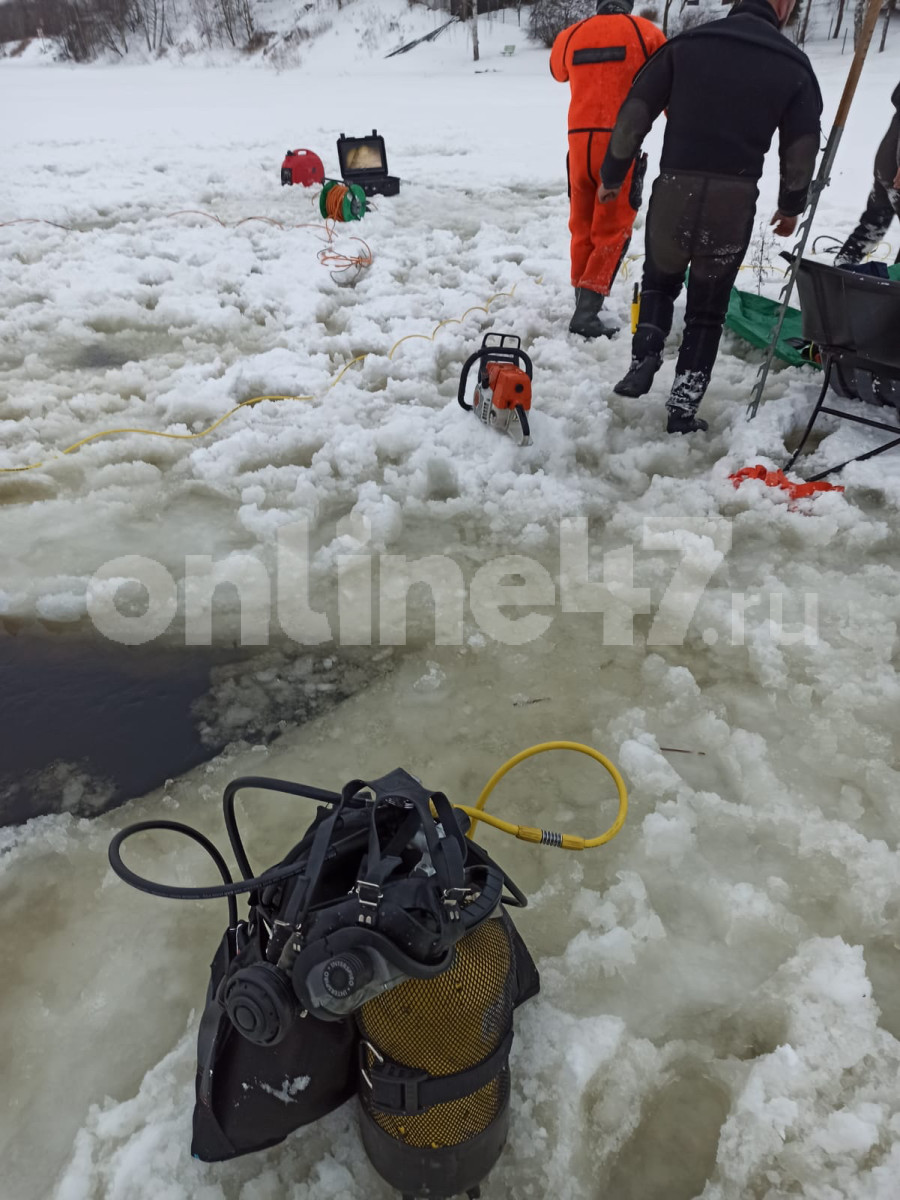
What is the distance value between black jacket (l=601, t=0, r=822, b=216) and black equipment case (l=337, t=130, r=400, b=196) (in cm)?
519

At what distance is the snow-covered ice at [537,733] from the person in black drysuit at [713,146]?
67 centimetres

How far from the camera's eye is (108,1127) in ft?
4.63

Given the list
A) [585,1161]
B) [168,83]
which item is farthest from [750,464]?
[168,83]

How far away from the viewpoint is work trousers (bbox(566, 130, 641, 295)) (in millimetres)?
4023

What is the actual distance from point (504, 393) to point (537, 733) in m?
1.77

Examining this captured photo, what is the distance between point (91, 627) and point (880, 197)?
4.80m

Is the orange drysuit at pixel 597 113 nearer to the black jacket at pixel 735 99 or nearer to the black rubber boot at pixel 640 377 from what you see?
the black jacket at pixel 735 99

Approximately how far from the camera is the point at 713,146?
9.66ft

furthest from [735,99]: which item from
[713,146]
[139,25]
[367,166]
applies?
[139,25]

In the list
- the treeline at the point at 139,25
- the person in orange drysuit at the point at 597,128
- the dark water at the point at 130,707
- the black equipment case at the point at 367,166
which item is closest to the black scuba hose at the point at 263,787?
the dark water at the point at 130,707

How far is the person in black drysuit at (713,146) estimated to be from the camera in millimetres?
2805

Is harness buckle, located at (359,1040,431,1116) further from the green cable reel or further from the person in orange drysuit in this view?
the green cable reel

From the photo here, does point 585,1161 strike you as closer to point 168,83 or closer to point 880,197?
point 880,197

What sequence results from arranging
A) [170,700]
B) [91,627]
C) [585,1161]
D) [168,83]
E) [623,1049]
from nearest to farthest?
[585,1161] → [623,1049] → [170,700] → [91,627] → [168,83]
